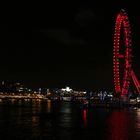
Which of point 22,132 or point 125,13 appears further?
point 125,13

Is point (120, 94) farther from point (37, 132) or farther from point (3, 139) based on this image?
point (3, 139)

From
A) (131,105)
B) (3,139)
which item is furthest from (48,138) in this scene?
(131,105)

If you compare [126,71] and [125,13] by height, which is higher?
[125,13]

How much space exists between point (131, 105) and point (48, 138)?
2964 inches

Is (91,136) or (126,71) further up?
(126,71)

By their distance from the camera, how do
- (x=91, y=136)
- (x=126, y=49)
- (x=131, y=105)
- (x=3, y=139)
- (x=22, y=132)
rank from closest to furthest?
(x=3, y=139) → (x=91, y=136) → (x=22, y=132) → (x=126, y=49) → (x=131, y=105)

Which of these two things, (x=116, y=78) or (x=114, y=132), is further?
(x=116, y=78)

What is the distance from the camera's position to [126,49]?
83750 mm

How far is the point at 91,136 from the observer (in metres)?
37.3

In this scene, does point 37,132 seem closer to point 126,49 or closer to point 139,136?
point 139,136

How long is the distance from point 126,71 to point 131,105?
86.4 feet

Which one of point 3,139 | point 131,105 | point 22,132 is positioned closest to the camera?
point 3,139

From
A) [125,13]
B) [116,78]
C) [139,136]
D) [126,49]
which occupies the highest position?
[125,13]

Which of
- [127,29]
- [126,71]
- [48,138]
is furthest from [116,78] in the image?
[48,138]
